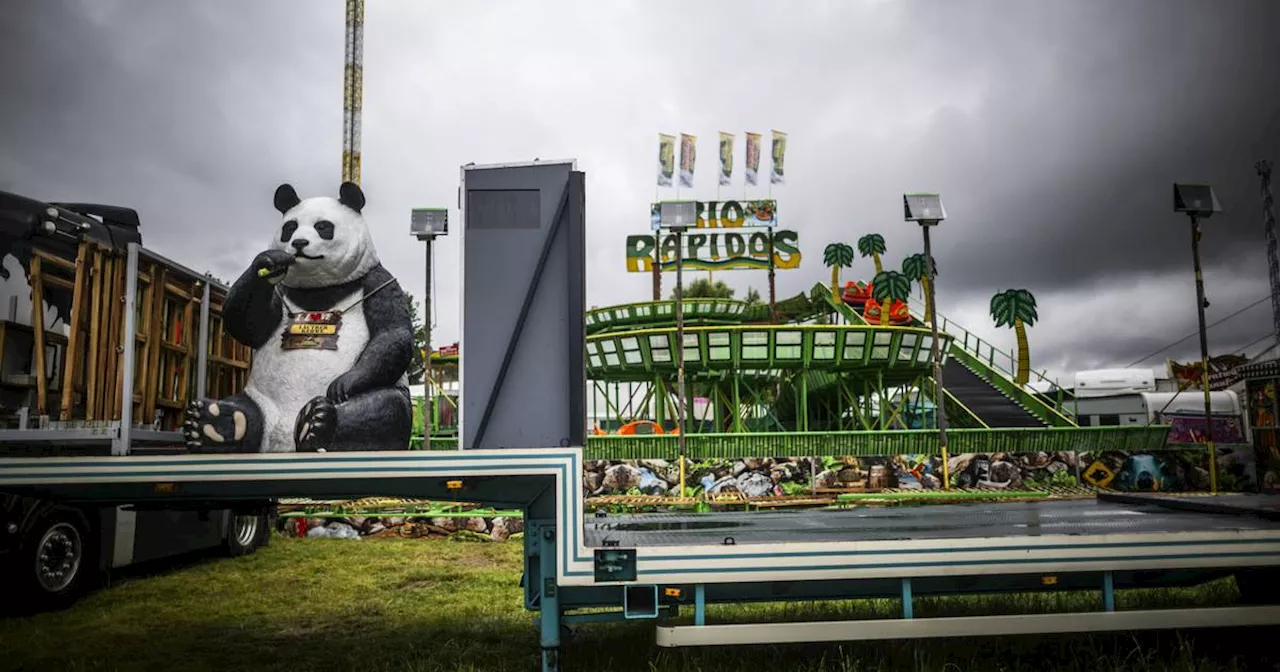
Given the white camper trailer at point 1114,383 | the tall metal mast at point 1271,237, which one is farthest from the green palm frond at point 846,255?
the tall metal mast at point 1271,237

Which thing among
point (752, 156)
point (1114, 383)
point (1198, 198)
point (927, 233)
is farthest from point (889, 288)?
point (1198, 198)

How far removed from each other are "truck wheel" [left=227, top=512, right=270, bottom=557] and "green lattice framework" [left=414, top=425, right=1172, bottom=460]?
6.52m

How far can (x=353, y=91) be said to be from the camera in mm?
43781

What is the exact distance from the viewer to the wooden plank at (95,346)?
6301mm

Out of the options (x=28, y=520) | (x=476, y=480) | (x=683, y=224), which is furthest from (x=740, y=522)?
(x=683, y=224)

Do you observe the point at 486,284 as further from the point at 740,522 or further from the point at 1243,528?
the point at 1243,528

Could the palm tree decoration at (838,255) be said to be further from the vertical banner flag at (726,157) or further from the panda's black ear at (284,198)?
the panda's black ear at (284,198)

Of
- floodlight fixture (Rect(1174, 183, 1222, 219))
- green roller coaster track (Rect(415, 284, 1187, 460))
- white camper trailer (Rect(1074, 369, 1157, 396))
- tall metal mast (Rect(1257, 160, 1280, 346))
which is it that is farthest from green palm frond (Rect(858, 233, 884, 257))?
floodlight fixture (Rect(1174, 183, 1222, 219))

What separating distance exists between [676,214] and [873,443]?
10360 mm

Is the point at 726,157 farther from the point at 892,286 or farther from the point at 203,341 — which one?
the point at 203,341

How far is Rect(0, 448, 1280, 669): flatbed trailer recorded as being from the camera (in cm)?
473

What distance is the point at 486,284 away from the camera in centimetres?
548

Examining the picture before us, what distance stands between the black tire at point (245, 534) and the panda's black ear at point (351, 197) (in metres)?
6.19

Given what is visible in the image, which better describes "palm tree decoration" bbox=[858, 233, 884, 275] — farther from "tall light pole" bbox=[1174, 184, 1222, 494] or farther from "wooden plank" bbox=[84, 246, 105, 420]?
"wooden plank" bbox=[84, 246, 105, 420]
